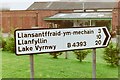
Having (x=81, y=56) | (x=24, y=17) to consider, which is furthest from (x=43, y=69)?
(x=24, y=17)

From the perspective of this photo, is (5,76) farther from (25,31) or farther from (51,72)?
(25,31)

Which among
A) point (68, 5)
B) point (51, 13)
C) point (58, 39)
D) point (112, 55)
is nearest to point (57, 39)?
point (58, 39)

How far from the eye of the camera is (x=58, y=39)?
200 cm

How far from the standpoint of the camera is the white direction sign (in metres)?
1.90

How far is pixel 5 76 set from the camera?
4.39 metres

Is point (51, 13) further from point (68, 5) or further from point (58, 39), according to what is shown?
point (58, 39)

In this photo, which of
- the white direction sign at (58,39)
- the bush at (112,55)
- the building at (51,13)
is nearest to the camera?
the white direction sign at (58,39)

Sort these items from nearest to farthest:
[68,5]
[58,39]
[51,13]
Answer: [58,39] < [51,13] < [68,5]

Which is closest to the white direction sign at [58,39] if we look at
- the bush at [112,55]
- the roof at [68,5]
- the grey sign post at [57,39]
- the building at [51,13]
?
the grey sign post at [57,39]

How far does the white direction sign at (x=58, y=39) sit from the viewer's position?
190 centimetres

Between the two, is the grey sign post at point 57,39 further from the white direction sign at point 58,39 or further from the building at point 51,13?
the building at point 51,13

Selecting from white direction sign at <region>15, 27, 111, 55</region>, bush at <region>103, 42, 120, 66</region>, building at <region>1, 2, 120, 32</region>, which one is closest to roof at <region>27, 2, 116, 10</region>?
building at <region>1, 2, 120, 32</region>

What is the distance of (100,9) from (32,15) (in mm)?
5419

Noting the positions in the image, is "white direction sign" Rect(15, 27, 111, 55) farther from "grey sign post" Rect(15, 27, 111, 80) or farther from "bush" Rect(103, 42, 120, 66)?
"bush" Rect(103, 42, 120, 66)
